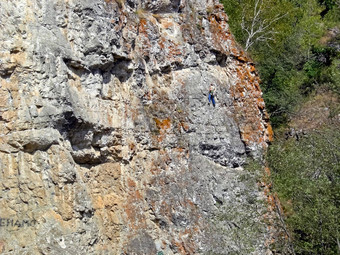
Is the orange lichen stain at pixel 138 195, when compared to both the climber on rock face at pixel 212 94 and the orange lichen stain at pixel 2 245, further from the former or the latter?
the climber on rock face at pixel 212 94

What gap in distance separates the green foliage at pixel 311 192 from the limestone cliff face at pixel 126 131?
0.97 metres

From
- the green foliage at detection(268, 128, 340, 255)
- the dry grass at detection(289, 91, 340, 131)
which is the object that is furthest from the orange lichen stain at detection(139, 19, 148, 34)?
the dry grass at detection(289, 91, 340, 131)

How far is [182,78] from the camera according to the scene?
53.8ft

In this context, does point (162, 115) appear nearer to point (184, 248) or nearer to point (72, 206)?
point (184, 248)

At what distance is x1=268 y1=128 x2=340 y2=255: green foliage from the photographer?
14.5m

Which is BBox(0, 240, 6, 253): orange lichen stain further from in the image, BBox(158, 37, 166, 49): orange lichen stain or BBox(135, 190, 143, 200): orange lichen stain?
BBox(158, 37, 166, 49): orange lichen stain

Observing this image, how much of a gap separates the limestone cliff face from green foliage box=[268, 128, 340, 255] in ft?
3.19

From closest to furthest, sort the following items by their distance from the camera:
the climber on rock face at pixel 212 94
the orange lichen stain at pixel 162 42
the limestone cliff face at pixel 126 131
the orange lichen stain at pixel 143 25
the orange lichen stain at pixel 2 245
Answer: the orange lichen stain at pixel 2 245 < the limestone cliff face at pixel 126 131 < the orange lichen stain at pixel 143 25 < the orange lichen stain at pixel 162 42 < the climber on rock face at pixel 212 94

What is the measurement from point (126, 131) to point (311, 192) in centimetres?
606

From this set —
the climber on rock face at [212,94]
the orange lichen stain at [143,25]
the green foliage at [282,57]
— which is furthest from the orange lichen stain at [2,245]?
the green foliage at [282,57]

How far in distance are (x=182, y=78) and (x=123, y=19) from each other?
3.09 m

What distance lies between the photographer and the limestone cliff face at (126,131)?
1080 cm

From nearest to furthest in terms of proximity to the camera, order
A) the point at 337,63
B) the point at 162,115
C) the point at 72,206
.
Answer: the point at 72,206, the point at 162,115, the point at 337,63

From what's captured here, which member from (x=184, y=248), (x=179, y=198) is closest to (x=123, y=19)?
(x=179, y=198)
